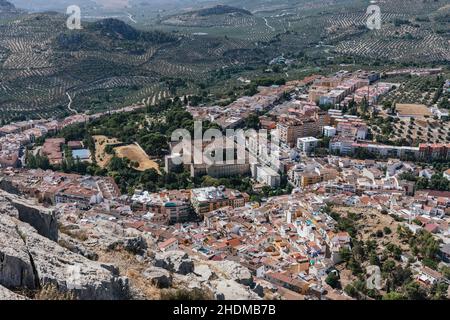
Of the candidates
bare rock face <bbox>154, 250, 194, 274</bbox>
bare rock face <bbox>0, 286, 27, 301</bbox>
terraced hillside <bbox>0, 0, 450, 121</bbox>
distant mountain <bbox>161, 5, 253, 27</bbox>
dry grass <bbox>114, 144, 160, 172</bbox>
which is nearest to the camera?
bare rock face <bbox>0, 286, 27, 301</bbox>

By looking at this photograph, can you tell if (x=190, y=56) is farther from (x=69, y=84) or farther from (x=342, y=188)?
(x=342, y=188)

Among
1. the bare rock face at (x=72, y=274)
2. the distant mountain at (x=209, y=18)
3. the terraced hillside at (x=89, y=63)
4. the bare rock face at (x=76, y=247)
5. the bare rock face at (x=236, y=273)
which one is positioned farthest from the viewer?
the distant mountain at (x=209, y=18)

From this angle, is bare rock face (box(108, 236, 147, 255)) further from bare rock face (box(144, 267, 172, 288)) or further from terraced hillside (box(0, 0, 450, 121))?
terraced hillside (box(0, 0, 450, 121))

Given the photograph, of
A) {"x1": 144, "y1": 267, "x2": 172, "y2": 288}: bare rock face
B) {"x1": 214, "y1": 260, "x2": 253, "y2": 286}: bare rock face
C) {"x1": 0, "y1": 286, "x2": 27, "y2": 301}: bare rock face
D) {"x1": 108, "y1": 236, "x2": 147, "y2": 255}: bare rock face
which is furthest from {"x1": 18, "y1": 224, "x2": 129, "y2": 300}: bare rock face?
{"x1": 214, "y1": 260, "x2": 253, "y2": 286}: bare rock face

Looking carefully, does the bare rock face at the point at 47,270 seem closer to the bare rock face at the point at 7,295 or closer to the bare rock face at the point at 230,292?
the bare rock face at the point at 7,295

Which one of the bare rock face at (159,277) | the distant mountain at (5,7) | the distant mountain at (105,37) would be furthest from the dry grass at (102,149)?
the distant mountain at (5,7)

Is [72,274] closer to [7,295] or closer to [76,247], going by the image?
[7,295]
